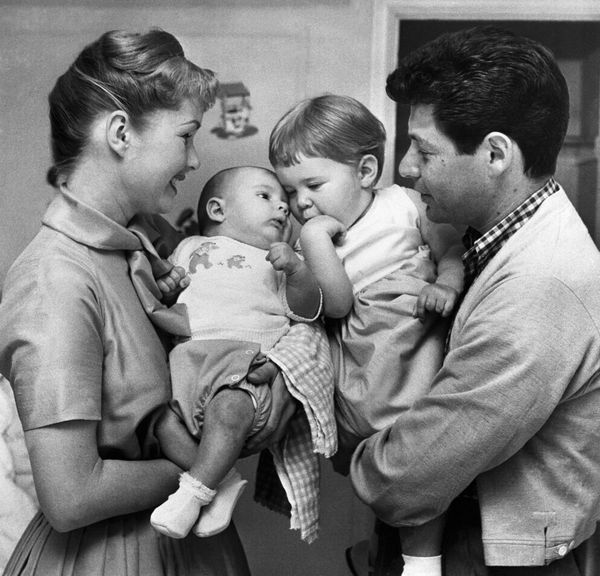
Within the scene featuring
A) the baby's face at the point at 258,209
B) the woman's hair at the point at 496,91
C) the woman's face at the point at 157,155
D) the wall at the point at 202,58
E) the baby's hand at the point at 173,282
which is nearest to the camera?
the woman's hair at the point at 496,91

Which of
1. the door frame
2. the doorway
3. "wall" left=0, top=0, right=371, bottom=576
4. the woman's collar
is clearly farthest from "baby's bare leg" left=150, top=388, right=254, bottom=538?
the doorway

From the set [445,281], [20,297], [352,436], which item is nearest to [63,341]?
[20,297]

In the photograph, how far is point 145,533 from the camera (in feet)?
5.48

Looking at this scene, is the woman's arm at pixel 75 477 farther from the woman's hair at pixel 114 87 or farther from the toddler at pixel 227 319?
the woman's hair at pixel 114 87

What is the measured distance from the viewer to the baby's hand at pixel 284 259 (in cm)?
172

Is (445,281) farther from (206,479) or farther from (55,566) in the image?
(55,566)

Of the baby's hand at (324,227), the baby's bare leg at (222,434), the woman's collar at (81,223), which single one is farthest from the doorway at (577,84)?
the baby's bare leg at (222,434)

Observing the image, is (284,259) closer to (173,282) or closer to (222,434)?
(173,282)

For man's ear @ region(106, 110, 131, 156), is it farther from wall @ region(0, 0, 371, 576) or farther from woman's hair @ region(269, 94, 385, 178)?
wall @ region(0, 0, 371, 576)

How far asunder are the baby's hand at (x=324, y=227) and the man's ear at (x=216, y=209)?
0.72ft

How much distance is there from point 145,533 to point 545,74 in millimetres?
1191

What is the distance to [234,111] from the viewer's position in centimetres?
246

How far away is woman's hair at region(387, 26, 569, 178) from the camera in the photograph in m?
1.59

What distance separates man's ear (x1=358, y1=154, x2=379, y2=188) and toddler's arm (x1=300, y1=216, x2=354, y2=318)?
0.56ft
